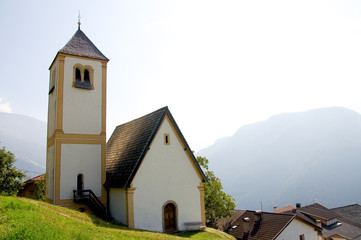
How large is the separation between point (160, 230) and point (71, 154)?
8965 mm

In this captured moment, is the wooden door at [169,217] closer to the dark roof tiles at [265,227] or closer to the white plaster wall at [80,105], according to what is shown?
the white plaster wall at [80,105]

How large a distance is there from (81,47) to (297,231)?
29.2 m

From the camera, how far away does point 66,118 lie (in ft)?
71.8

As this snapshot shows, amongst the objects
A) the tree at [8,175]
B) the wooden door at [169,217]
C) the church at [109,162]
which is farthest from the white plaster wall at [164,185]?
the tree at [8,175]

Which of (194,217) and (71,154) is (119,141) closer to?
(71,154)

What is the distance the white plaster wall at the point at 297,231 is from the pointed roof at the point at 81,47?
2529 centimetres

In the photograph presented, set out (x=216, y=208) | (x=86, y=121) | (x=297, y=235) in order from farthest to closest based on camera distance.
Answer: (x=216, y=208), (x=297, y=235), (x=86, y=121)

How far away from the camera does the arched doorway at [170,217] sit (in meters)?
19.7

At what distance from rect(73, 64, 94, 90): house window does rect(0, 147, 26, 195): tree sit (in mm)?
17704

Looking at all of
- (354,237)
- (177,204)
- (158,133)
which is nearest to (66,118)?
(158,133)

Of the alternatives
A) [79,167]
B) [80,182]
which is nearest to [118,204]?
[80,182]

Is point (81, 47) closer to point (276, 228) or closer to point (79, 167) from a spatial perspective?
point (79, 167)

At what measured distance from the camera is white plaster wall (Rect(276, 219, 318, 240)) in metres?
29.4

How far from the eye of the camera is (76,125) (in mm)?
22219
